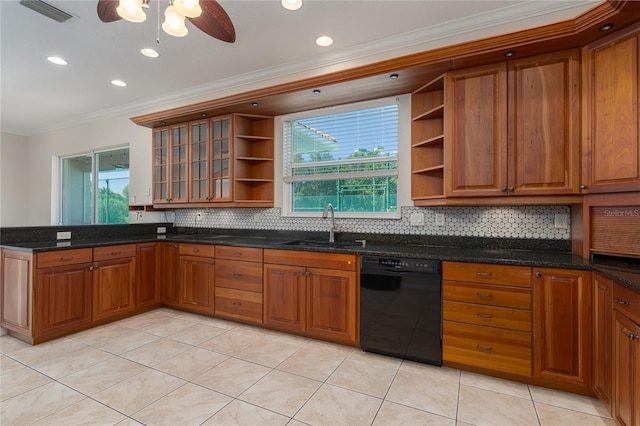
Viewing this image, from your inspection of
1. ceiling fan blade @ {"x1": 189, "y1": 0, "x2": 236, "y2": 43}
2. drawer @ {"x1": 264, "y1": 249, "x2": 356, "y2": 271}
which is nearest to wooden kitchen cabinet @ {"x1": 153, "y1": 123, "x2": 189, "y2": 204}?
drawer @ {"x1": 264, "y1": 249, "x2": 356, "y2": 271}

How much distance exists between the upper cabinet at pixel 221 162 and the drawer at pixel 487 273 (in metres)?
2.28

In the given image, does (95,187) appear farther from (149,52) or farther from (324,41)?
(324,41)

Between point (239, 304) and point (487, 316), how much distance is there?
233 cm

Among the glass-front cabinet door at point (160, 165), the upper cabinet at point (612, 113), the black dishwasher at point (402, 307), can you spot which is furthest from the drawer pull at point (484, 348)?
the glass-front cabinet door at point (160, 165)

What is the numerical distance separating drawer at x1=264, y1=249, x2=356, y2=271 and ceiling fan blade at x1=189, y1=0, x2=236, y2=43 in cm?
183

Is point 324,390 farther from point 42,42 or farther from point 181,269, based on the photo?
point 42,42

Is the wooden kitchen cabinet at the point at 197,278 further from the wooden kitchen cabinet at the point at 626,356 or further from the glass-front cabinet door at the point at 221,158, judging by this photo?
the wooden kitchen cabinet at the point at 626,356

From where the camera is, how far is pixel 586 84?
6.86 feet

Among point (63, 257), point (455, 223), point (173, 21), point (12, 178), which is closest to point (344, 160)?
point (455, 223)

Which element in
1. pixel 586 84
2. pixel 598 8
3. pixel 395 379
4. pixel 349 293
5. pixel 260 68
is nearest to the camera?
pixel 598 8

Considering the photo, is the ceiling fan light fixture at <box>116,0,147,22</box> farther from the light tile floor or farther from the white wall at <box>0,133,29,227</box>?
the white wall at <box>0,133,29,227</box>

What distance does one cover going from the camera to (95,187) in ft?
17.5

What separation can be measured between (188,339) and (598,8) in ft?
13.2

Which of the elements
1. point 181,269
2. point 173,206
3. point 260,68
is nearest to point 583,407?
point 181,269
